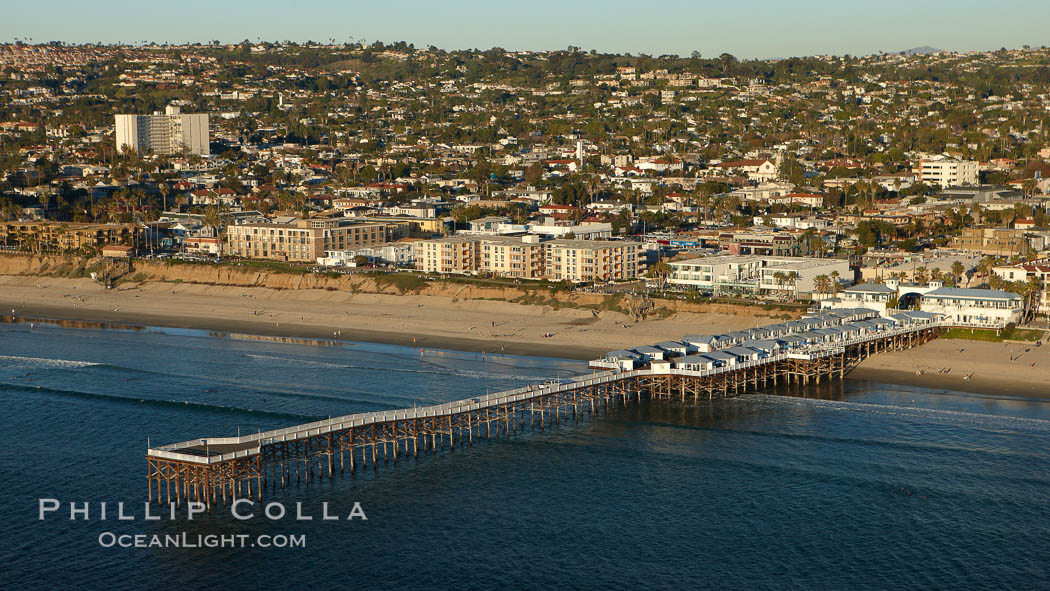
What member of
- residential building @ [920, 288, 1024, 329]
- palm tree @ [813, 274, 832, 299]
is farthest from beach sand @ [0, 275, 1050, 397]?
palm tree @ [813, 274, 832, 299]

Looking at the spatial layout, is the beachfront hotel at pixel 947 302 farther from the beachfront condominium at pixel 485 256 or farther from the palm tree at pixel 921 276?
the beachfront condominium at pixel 485 256

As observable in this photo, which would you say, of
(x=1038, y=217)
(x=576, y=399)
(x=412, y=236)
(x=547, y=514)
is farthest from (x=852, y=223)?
(x=547, y=514)

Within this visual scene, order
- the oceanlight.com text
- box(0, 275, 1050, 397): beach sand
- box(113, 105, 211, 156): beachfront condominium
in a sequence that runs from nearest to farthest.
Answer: the oceanlight.com text < box(0, 275, 1050, 397): beach sand < box(113, 105, 211, 156): beachfront condominium

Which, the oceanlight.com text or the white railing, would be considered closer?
the oceanlight.com text

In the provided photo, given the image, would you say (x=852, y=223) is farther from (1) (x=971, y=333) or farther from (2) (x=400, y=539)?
(2) (x=400, y=539)

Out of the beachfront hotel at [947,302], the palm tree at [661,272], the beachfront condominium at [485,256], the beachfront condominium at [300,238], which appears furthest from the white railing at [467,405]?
the beachfront condominium at [300,238]

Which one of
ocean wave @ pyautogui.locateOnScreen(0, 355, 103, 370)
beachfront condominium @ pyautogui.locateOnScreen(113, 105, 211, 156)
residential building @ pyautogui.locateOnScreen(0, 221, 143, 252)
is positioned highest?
beachfront condominium @ pyautogui.locateOnScreen(113, 105, 211, 156)

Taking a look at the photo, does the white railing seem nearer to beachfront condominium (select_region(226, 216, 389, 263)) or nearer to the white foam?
the white foam
